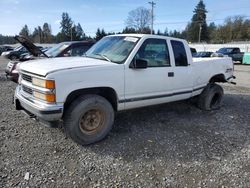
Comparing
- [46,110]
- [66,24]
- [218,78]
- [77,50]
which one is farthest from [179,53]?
[66,24]

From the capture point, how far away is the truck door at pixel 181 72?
17.1 feet

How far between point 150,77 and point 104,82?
106 cm

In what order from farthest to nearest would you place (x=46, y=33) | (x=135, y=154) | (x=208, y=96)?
(x=46, y=33) → (x=208, y=96) → (x=135, y=154)

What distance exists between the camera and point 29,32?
346 feet

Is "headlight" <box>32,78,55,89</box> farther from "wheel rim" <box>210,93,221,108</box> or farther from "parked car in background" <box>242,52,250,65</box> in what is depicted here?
"parked car in background" <box>242,52,250,65</box>

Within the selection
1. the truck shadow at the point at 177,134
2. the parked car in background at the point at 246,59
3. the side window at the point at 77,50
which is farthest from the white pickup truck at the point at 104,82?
the parked car in background at the point at 246,59

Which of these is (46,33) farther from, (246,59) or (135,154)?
(135,154)

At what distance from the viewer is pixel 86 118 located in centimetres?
412

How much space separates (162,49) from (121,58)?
3.65 ft

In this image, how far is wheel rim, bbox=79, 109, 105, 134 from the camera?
4.10 meters

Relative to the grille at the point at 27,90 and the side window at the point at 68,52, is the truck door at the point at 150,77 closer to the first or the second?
the grille at the point at 27,90

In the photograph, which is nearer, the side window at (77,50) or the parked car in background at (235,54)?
the side window at (77,50)

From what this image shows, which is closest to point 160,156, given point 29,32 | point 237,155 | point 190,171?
point 190,171

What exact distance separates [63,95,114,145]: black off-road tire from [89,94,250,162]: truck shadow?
203 mm
